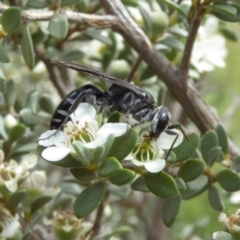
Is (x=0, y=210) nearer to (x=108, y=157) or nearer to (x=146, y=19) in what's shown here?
(x=108, y=157)

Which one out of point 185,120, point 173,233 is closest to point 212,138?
point 185,120

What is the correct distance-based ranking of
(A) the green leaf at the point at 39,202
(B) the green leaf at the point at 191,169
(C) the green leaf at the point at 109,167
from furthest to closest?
1. (A) the green leaf at the point at 39,202
2. (B) the green leaf at the point at 191,169
3. (C) the green leaf at the point at 109,167

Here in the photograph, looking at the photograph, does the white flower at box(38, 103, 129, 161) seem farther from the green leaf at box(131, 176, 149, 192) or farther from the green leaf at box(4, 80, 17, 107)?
the green leaf at box(4, 80, 17, 107)

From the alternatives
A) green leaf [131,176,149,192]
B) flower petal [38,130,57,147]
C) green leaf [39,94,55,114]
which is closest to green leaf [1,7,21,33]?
flower petal [38,130,57,147]

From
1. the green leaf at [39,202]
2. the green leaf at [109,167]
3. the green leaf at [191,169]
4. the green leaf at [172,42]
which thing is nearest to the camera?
the green leaf at [109,167]

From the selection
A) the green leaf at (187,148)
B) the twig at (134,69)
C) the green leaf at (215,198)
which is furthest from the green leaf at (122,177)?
the twig at (134,69)

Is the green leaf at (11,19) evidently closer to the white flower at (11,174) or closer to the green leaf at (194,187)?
the white flower at (11,174)

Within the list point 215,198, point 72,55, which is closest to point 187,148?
point 215,198
